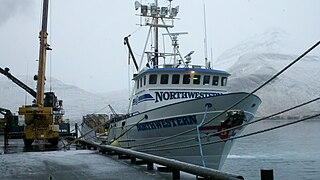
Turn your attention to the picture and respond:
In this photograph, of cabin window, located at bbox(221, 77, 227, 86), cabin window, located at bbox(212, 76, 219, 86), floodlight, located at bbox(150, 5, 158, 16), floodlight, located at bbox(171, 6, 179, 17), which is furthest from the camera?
floodlight, located at bbox(171, 6, 179, 17)

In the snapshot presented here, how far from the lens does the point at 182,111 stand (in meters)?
13.7

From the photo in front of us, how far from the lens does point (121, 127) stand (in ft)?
62.1

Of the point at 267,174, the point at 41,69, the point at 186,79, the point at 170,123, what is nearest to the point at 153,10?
the point at 186,79

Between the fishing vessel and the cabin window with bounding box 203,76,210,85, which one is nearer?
the fishing vessel

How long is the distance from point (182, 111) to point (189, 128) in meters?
0.67

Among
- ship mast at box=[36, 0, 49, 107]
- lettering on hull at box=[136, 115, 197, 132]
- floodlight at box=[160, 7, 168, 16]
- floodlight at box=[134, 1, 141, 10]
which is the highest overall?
floodlight at box=[134, 1, 141, 10]

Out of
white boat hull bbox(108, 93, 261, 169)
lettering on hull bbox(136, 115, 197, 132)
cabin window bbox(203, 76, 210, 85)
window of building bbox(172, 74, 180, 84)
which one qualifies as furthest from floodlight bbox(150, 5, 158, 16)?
lettering on hull bbox(136, 115, 197, 132)

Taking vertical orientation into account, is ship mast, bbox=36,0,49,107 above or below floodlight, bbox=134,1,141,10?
below

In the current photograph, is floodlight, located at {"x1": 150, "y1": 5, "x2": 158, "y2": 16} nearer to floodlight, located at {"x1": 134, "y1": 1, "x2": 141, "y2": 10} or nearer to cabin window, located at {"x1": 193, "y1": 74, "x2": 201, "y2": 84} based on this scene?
floodlight, located at {"x1": 134, "y1": 1, "x2": 141, "y2": 10}

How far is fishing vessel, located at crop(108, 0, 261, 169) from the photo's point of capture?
43.6ft

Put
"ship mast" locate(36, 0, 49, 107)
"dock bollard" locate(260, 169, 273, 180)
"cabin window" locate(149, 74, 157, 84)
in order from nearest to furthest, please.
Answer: "dock bollard" locate(260, 169, 273, 180)
"cabin window" locate(149, 74, 157, 84)
"ship mast" locate(36, 0, 49, 107)

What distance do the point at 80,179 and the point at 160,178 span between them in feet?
5.03

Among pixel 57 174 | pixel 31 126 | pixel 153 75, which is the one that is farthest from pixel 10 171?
pixel 31 126

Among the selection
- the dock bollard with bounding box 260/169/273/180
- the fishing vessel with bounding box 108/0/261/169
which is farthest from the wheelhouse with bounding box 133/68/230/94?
the dock bollard with bounding box 260/169/273/180
